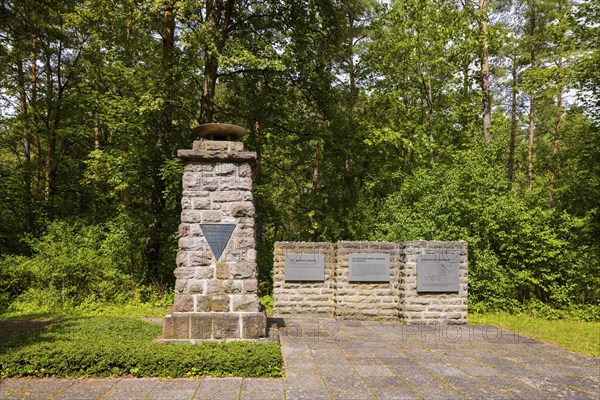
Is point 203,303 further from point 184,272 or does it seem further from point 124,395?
point 124,395

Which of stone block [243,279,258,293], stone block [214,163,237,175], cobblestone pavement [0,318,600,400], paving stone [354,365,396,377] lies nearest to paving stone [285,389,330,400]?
cobblestone pavement [0,318,600,400]

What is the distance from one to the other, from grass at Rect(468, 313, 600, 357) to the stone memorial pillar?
231 inches

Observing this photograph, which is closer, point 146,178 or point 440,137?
point 146,178

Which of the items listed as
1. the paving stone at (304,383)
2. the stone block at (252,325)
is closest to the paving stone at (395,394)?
the paving stone at (304,383)

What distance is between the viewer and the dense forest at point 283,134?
32.8 feet

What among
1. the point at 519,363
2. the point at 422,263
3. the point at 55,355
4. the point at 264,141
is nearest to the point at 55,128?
the point at 264,141

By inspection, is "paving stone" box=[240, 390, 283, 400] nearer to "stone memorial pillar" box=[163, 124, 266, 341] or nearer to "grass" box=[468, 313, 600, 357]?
"stone memorial pillar" box=[163, 124, 266, 341]

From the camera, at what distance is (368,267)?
29.2 ft

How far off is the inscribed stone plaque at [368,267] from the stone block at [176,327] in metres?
4.39

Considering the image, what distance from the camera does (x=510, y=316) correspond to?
9438 millimetres

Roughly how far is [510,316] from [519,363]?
14.8 feet

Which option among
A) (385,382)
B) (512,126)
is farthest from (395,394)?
(512,126)

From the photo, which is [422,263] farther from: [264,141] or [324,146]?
[264,141]

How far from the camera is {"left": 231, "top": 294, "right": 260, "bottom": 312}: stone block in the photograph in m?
5.99
